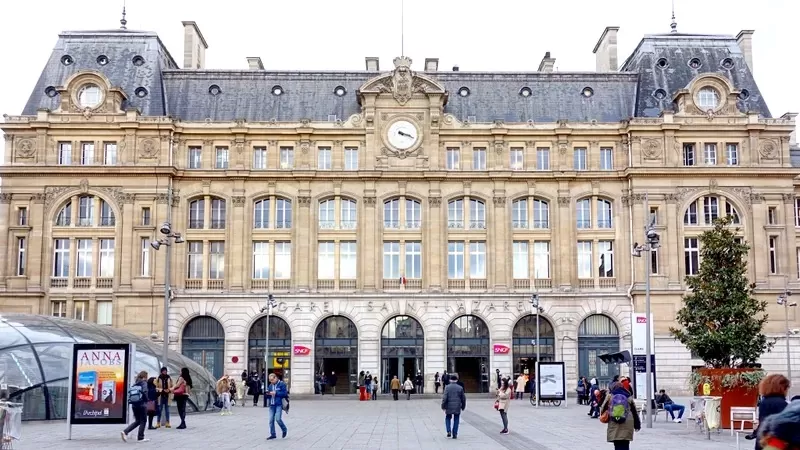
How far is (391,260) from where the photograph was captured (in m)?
62.9

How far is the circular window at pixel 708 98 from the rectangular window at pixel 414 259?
20.3m

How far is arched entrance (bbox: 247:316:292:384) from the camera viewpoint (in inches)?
2419

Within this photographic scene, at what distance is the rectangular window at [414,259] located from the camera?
62.9 meters

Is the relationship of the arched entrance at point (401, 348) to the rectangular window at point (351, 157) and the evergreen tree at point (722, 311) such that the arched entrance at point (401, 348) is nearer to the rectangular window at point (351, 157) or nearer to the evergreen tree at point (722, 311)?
the rectangular window at point (351, 157)

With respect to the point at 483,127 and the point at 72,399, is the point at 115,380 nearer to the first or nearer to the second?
the point at 72,399

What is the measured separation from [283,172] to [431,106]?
34.0 ft

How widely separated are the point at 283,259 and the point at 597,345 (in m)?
20.6

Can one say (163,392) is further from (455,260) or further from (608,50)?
(608,50)

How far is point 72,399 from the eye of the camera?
26875mm

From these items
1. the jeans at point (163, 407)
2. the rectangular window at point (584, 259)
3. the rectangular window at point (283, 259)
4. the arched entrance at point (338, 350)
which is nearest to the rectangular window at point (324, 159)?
the rectangular window at point (283, 259)

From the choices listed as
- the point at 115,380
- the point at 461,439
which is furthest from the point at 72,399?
the point at 461,439

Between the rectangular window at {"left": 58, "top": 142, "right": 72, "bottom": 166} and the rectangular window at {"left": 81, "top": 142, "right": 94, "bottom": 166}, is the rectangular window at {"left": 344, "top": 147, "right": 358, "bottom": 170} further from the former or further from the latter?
the rectangular window at {"left": 58, "top": 142, "right": 72, "bottom": 166}

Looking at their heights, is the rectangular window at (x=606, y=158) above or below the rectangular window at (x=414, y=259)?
above

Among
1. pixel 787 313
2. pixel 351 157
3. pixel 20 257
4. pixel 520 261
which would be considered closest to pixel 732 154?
pixel 787 313
